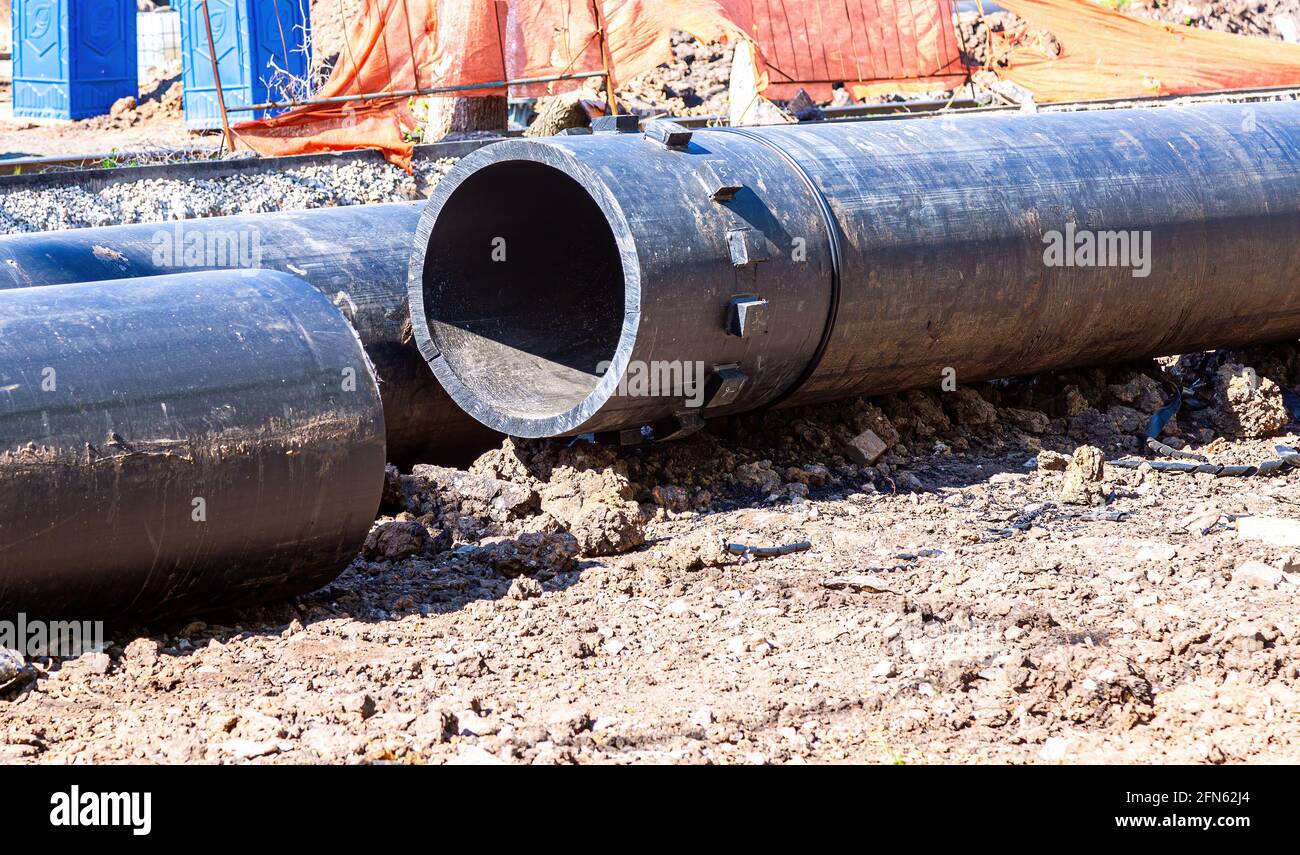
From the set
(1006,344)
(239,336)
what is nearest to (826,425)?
(1006,344)

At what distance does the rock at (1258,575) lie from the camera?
4.34m

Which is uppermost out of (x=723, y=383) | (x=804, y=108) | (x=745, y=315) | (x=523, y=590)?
(x=804, y=108)

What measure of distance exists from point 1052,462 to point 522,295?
95.6 inches

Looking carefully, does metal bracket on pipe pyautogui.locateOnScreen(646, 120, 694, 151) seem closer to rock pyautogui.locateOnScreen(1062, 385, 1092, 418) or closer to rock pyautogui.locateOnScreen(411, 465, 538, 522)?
rock pyautogui.locateOnScreen(411, 465, 538, 522)

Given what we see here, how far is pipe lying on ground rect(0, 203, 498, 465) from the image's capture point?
555 cm

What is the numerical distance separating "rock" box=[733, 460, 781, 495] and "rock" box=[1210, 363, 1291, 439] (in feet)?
7.50

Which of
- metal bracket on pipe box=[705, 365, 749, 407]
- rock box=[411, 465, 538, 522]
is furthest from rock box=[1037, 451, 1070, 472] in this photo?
rock box=[411, 465, 538, 522]

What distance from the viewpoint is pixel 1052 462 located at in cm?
592

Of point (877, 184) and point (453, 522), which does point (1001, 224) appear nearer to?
point (877, 184)

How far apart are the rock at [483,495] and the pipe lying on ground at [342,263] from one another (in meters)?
0.53

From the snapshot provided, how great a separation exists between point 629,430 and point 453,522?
843 millimetres

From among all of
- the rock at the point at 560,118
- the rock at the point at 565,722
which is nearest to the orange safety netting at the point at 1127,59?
the rock at the point at 560,118

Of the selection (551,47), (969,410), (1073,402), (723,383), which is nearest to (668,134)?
(723,383)

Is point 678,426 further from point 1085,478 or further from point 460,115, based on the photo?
point 460,115
